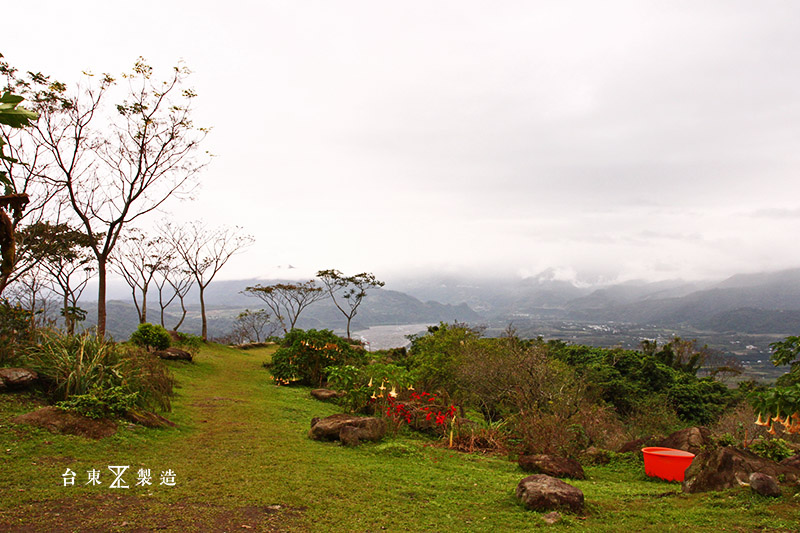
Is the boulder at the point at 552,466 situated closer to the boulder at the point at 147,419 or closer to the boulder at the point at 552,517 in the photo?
the boulder at the point at 552,517

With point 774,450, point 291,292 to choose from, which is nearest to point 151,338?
point 774,450

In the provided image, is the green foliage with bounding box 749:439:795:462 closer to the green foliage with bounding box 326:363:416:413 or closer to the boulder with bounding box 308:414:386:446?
the boulder with bounding box 308:414:386:446

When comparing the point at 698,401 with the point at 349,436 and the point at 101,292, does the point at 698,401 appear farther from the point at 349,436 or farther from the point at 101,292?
the point at 101,292

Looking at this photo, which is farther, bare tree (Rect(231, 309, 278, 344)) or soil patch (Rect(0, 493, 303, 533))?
bare tree (Rect(231, 309, 278, 344))

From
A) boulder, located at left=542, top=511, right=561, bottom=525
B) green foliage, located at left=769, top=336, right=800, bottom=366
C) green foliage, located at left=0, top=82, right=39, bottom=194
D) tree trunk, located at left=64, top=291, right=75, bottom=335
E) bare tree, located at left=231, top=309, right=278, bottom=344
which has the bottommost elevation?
bare tree, located at left=231, top=309, right=278, bottom=344

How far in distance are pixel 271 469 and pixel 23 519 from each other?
2594 mm

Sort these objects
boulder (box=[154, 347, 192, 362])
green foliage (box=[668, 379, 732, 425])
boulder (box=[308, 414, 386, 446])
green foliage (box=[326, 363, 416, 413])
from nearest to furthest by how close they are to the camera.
→ boulder (box=[308, 414, 386, 446]), green foliage (box=[326, 363, 416, 413]), boulder (box=[154, 347, 192, 362]), green foliage (box=[668, 379, 732, 425])

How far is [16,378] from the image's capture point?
6.98 m

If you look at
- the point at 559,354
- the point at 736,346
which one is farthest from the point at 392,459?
the point at 736,346

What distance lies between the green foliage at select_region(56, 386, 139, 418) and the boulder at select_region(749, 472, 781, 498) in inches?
352

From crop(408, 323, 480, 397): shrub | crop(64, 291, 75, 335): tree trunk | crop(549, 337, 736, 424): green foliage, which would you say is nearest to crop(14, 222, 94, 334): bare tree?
crop(64, 291, 75, 335): tree trunk

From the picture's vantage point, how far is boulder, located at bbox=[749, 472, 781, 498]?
15.8ft

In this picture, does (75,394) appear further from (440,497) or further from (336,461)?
(440,497)

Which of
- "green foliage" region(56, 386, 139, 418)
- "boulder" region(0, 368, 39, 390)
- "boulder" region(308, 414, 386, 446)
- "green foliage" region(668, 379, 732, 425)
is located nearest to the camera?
"green foliage" region(56, 386, 139, 418)
